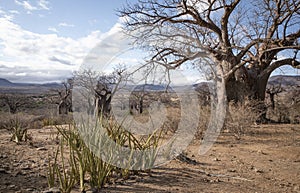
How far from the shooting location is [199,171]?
471 centimetres

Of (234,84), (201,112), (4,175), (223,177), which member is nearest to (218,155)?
(223,177)

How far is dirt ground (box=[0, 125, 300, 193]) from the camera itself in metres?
3.79

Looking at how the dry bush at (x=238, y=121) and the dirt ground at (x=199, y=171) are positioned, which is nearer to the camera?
the dirt ground at (x=199, y=171)

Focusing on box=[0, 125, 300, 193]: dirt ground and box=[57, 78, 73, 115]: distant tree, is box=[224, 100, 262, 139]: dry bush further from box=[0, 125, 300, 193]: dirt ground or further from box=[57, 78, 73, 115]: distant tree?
box=[57, 78, 73, 115]: distant tree

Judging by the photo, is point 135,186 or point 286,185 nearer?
point 135,186

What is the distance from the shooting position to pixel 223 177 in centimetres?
438

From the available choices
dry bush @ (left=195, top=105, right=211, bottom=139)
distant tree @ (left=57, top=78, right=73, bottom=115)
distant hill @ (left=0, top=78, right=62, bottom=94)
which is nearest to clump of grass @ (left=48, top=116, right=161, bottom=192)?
dry bush @ (left=195, top=105, right=211, bottom=139)

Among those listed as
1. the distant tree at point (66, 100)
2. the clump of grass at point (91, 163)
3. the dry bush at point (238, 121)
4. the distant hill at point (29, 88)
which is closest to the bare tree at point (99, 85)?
the distant tree at point (66, 100)

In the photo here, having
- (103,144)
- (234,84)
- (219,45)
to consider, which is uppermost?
(219,45)

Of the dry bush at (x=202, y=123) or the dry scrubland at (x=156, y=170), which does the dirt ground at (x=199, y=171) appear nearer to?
the dry scrubland at (x=156, y=170)

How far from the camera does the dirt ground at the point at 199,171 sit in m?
3.79

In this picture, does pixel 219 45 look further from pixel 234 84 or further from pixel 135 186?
pixel 135 186

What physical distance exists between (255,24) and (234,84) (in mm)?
2773

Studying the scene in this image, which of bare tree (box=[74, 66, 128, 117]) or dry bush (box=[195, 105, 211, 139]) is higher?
bare tree (box=[74, 66, 128, 117])
